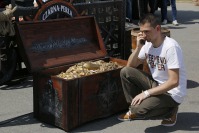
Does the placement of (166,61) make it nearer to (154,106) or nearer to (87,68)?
(154,106)

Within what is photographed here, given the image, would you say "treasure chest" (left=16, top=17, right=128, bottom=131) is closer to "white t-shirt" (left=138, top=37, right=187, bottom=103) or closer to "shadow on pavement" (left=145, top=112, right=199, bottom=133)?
"white t-shirt" (left=138, top=37, right=187, bottom=103)

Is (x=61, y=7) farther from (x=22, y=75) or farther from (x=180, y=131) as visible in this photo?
(x=180, y=131)

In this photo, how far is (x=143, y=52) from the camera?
15.4 ft

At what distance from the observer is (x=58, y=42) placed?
5.38 m

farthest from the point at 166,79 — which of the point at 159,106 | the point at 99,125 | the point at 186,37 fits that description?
the point at 186,37

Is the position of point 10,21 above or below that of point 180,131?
above

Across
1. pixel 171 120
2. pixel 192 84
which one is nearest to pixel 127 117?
pixel 171 120

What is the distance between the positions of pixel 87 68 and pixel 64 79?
63 centimetres

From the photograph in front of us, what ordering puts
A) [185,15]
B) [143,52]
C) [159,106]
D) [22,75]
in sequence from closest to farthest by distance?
[159,106]
[143,52]
[22,75]
[185,15]

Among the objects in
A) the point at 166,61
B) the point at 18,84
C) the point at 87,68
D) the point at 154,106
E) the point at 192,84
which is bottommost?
the point at 192,84

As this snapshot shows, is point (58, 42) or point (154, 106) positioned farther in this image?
point (58, 42)

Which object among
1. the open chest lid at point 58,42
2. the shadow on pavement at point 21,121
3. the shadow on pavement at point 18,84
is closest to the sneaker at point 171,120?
the shadow on pavement at point 21,121

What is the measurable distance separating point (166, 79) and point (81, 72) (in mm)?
958

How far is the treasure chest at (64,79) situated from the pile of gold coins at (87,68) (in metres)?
0.14
